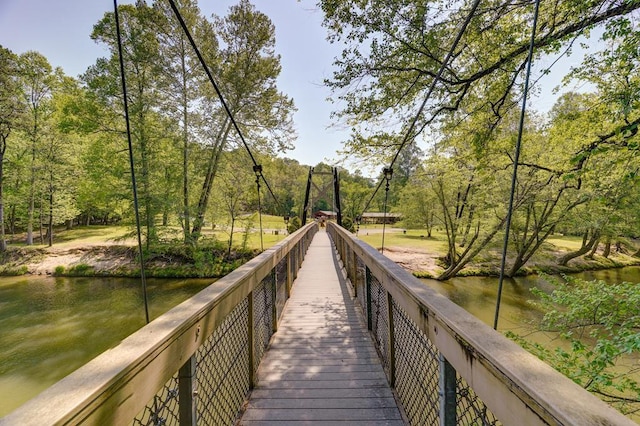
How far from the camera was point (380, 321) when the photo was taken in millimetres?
2295

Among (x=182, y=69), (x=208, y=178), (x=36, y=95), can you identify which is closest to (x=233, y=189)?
(x=208, y=178)

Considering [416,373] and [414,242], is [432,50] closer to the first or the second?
[416,373]

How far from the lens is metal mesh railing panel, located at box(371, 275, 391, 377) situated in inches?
78.9

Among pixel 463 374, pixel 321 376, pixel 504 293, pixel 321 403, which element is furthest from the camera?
pixel 504 293

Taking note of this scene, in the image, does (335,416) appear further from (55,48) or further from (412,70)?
(412,70)

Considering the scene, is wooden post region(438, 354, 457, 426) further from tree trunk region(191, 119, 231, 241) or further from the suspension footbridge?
tree trunk region(191, 119, 231, 241)

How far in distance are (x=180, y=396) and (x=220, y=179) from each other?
1132cm

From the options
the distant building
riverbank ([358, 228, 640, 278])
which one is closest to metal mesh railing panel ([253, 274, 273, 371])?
riverbank ([358, 228, 640, 278])

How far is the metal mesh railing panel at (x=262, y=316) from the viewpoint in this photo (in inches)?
78.4

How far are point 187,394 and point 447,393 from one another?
950 mm

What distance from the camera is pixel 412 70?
409cm

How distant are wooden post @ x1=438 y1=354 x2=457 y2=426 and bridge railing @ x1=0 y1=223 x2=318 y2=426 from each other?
909 millimetres

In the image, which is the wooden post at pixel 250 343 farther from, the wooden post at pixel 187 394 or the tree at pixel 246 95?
the tree at pixel 246 95

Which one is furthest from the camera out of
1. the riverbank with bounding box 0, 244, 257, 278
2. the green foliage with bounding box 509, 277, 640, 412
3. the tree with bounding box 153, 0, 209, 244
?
the riverbank with bounding box 0, 244, 257, 278
